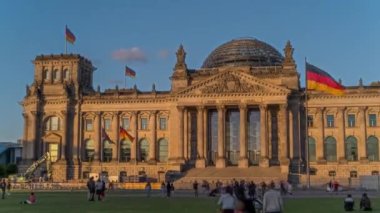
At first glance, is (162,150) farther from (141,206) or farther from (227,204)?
(227,204)

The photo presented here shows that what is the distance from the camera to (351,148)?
3925 inches

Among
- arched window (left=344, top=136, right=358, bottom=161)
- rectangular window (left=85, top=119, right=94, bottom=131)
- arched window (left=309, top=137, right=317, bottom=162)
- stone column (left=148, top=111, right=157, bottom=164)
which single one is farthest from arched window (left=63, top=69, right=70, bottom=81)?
arched window (left=344, top=136, right=358, bottom=161)

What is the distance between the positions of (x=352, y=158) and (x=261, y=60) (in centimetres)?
2532

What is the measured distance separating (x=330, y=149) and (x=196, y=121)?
23309 millimetres

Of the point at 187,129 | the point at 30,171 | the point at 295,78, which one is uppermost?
the point at 295,78

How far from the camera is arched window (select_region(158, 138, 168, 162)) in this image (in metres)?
106

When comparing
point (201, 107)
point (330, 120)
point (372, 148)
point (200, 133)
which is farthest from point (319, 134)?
point (201, 107)

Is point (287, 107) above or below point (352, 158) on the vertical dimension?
above

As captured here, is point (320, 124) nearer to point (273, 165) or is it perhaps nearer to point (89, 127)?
point (273, 165)

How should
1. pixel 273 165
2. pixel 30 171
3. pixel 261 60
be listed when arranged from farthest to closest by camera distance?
pixel 261 60 < pixel 30 171 < pixel 273 165

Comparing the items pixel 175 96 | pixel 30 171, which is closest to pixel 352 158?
pixel 175 96

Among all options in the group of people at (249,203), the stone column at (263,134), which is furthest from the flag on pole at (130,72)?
the group of people at (249,203)

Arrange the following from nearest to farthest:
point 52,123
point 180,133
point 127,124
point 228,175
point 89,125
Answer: point 228,175, point 180,133, point 127,124, point 89,125, point 52,123

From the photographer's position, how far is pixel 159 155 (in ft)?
348
